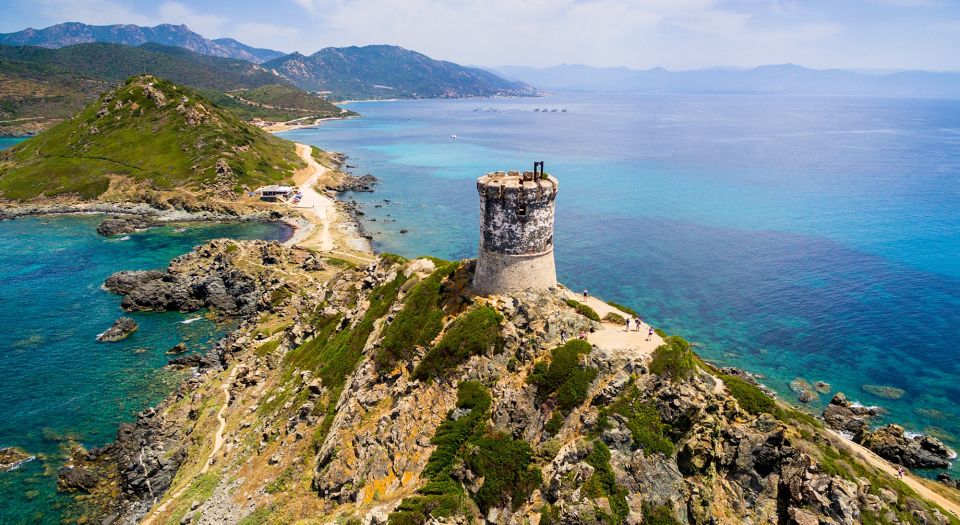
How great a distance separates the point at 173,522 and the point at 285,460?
7.27 meters

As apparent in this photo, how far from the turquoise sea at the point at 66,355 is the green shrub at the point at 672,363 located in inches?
1688

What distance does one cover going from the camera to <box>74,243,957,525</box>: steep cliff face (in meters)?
24.7

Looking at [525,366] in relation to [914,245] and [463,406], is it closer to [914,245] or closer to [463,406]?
[463,406]

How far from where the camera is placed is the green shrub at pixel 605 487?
2373 centimetres

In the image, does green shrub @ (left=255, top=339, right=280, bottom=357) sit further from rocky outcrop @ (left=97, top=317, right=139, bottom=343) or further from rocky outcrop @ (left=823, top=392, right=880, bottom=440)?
rocky outcrop @ (left=823, top=392, right=880, bottom=440)

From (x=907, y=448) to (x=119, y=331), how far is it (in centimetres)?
8492

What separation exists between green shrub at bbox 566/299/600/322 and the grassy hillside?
127m

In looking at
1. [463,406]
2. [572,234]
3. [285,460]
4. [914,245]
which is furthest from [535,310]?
[914,245]

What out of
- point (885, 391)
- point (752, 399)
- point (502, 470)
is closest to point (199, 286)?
point (502, 470)

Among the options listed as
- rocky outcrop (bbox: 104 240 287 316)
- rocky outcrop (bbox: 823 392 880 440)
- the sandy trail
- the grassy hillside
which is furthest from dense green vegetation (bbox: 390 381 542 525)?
the grassy hillside

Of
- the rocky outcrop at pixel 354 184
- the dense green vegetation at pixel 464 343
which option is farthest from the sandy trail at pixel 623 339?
the rocky outcrop at pixel 354 184

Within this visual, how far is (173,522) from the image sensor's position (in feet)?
105

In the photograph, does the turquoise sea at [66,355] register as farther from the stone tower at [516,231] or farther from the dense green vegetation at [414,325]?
the stone tower at [516,231]

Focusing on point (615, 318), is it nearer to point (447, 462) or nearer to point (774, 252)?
point (447, 462)
